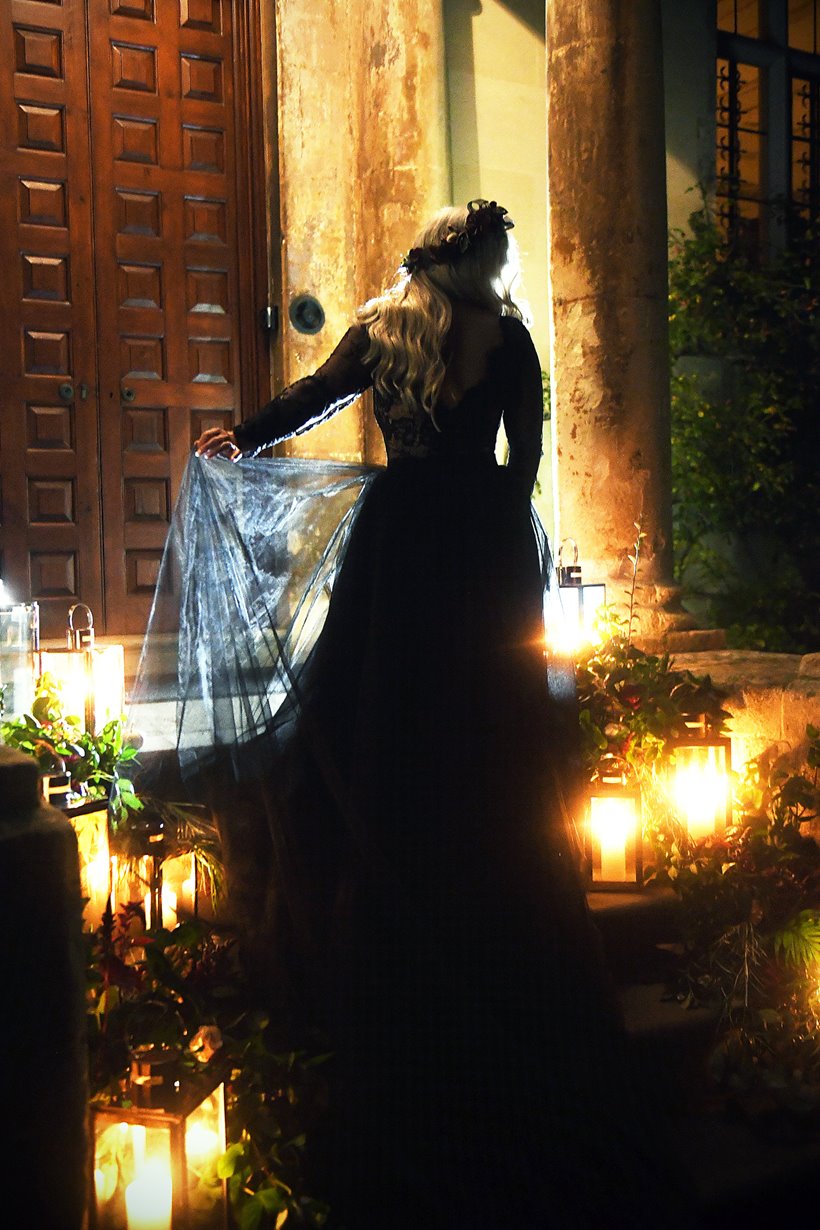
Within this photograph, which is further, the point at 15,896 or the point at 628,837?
the point at 628,837

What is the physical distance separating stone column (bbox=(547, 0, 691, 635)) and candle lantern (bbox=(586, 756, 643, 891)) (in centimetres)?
121

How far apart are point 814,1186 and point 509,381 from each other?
1.90 meters

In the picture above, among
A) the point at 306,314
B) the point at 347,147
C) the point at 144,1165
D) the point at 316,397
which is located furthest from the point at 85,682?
the point at 347,147

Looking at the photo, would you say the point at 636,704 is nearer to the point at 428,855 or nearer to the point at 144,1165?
the point at 428,855

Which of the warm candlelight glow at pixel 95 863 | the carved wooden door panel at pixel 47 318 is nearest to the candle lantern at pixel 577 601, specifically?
the warm candlelight glow at pixel 95 863

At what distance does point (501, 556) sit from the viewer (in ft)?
8.91

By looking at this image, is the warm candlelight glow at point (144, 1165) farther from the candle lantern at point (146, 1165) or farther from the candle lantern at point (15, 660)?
the candle lantern at point (15, 660)

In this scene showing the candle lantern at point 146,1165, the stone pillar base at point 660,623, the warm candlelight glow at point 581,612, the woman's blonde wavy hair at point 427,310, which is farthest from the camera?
the stone pillar base at point 660,623

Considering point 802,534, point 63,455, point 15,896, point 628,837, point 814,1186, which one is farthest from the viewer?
point 802,534

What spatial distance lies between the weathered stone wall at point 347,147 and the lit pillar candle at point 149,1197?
12.7 ft

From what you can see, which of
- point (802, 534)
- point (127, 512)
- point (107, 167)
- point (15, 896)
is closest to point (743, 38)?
point (802, 534)

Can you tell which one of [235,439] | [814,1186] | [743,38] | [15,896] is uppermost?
[743,38]

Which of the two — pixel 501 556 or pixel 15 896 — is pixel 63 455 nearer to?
pixel 501 556

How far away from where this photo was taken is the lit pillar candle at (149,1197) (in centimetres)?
188
